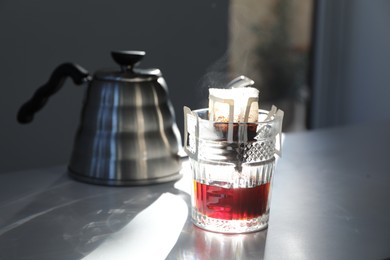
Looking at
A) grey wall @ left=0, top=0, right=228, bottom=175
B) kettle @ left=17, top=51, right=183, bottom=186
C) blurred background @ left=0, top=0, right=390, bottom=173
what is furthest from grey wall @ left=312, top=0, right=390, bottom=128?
kettle @ left=17, top=51, right=183, bottom=186

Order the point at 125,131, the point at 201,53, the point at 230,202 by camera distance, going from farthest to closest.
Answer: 1. the point at 201,53
2. the point at 125,131
3. the point at 230,202

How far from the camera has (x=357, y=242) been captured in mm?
800

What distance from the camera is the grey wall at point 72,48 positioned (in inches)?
59.4

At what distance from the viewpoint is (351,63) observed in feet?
7.37

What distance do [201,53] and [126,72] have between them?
2.62 feet

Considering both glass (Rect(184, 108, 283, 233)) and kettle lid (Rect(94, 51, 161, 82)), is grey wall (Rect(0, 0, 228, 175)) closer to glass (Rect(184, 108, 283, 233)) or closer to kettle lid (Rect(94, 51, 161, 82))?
kettle lid (Rect(94, 51, 161, 82))

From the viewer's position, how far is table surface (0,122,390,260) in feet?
2.52

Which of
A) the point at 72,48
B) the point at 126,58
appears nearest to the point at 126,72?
the point at 126,58

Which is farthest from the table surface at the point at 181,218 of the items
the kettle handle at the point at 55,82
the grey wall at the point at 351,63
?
the grey wall at the point at 351,63

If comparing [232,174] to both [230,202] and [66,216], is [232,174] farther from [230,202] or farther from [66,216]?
[66,216]

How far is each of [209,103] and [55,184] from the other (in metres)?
0.34

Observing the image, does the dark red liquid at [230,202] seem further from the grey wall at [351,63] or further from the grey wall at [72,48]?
the grey wall at [351,63]

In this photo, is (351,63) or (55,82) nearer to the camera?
(55,82)

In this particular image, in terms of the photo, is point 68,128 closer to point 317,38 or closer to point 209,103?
point 209,103
